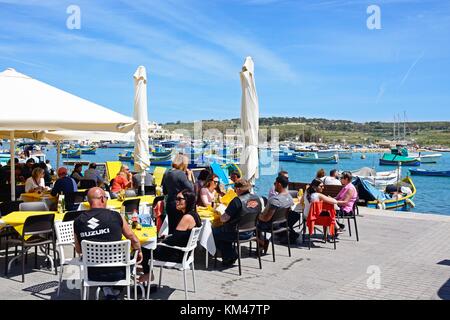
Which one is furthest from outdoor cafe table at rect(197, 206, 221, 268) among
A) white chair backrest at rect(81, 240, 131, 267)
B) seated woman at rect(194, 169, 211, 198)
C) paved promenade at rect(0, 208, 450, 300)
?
white chair backrest at rect(81, 240, 131, 267)

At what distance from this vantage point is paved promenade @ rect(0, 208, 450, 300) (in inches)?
218

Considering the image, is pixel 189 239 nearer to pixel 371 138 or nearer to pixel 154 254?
pixel 154 254

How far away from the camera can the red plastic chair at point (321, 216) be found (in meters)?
7.89

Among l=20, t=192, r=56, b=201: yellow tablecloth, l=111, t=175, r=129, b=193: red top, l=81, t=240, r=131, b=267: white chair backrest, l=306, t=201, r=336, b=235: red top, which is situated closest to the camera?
l=81, t=240, r=131, b=267: white chair backrest

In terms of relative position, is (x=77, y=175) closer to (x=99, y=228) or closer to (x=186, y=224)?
(x=186, y=224)

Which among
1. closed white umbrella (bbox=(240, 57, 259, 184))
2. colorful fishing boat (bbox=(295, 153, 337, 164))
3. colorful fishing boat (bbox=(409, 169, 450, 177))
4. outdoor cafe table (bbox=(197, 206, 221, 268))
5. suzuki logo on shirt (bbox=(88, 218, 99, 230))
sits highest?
closed white umbrella (bbox=(240, 57, 259, 184))

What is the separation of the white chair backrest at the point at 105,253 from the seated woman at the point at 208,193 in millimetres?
3086

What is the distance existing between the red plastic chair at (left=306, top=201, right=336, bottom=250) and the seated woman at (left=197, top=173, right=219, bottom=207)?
172cm

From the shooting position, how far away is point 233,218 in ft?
21.2

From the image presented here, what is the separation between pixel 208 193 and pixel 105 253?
3.39 metres

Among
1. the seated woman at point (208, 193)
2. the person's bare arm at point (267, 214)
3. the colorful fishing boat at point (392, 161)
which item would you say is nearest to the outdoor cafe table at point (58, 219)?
the seated woman at point (208, 193)

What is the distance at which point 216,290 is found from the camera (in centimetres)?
565

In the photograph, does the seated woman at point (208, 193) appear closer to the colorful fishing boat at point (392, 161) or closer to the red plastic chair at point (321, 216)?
the red plastic chair at point (321, 216)

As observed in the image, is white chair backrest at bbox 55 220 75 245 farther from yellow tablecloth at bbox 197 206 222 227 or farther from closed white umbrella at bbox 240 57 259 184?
closed white umbrella at bbox 240 57 259 184
